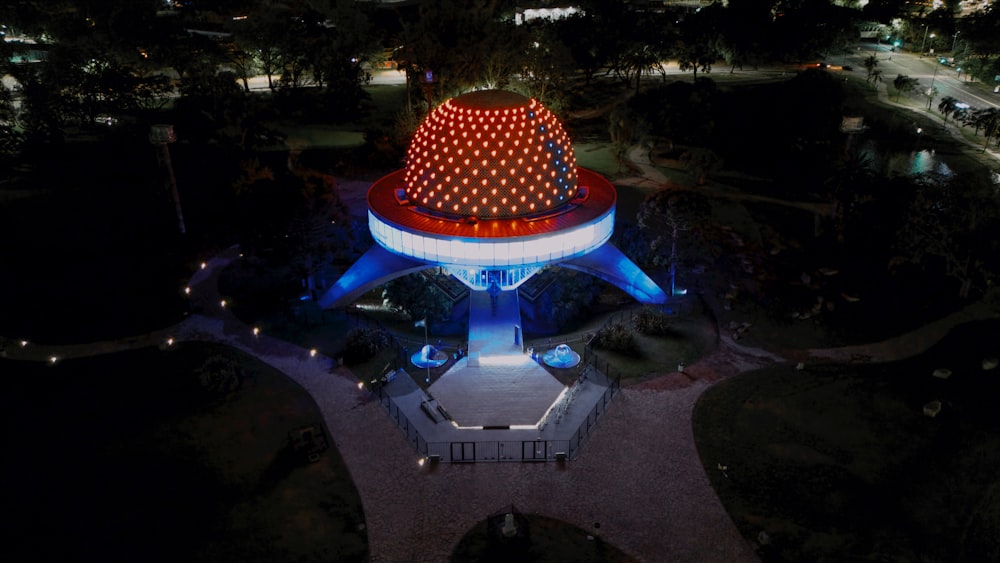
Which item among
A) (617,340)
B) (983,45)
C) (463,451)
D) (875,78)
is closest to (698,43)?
(875,78)

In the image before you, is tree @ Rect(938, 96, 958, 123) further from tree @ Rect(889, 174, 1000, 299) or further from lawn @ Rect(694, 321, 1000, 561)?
lawn @ Rect(694, 321, 1000, 561)

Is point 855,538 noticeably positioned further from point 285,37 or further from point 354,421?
point 285,37

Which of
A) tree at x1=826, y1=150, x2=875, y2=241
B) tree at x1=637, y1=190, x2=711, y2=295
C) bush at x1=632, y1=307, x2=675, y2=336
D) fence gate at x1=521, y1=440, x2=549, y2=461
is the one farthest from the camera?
tree at x1=826, y1=150, x2=875, y2=241

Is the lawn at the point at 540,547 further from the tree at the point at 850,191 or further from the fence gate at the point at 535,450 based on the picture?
the tree at the point at 850,191

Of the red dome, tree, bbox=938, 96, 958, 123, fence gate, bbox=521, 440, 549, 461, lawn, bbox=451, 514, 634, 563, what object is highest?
the red dome

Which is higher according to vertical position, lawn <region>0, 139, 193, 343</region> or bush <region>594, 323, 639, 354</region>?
lawn <region>0, 139, 193, 343</region>

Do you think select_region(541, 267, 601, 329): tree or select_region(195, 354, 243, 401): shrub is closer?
select_region(195, 354, 243, 401): shrub

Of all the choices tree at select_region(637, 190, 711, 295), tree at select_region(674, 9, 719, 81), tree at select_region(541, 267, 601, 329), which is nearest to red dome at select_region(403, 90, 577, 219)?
tree at select_region(541, 267, 601, 329)

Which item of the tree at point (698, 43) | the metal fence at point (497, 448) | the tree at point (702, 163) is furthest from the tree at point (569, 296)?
the tree at point (698, 43)
